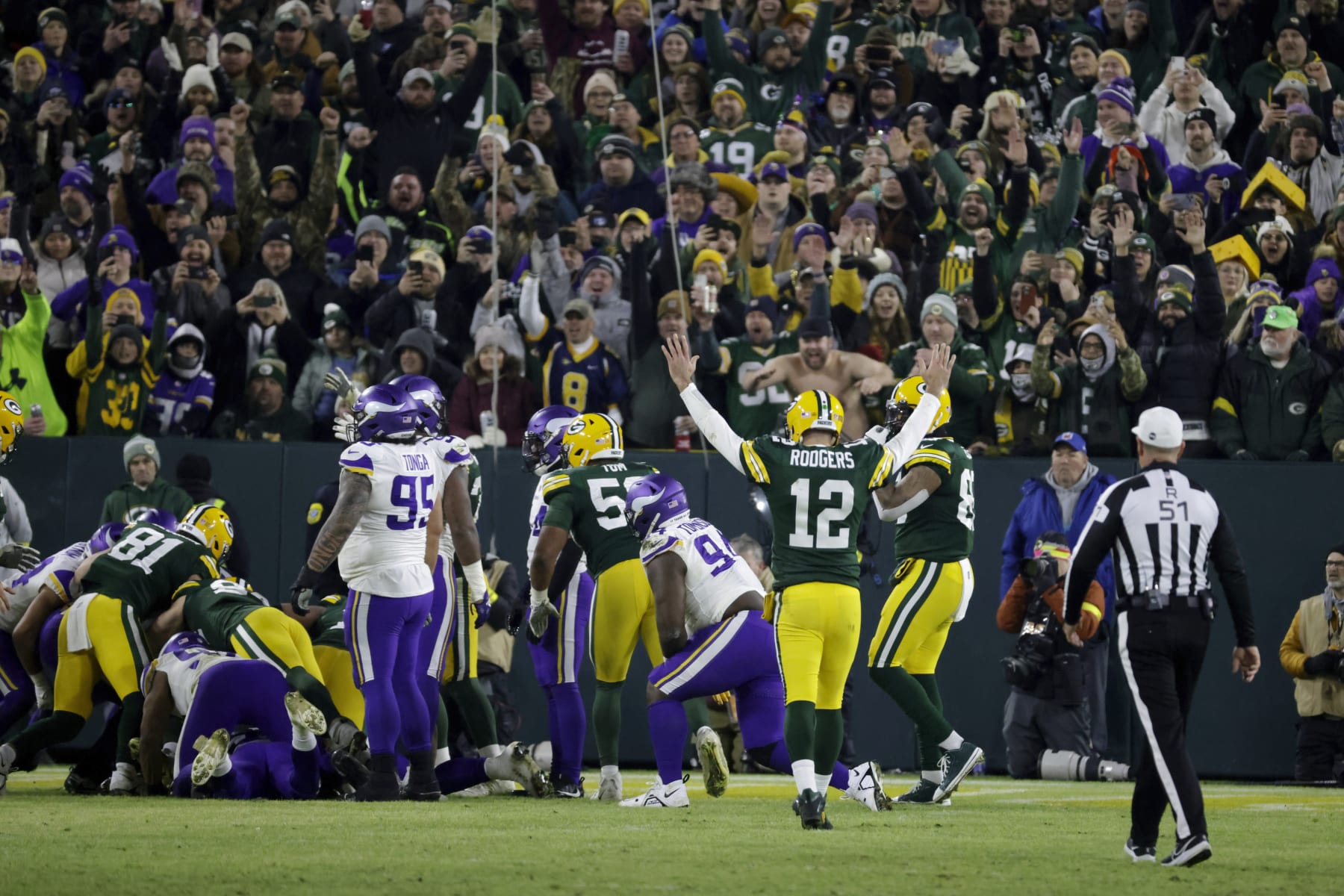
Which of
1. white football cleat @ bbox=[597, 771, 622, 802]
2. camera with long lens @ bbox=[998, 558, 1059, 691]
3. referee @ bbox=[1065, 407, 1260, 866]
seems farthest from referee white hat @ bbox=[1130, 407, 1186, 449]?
camera with long lens @ bbox=[998, 558, 1059, 691]

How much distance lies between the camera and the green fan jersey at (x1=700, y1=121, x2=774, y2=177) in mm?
16719

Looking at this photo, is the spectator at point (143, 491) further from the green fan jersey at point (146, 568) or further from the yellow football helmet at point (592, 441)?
the yellow football helmet at point (592, 441)

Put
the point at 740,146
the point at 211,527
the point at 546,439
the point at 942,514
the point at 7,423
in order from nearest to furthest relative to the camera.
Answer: the point at 942,514 < the point at 546,439 < the point at 211,527 < the point at 7,423 < the point at 740,146

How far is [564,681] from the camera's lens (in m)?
10.4

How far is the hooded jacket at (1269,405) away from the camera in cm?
1379

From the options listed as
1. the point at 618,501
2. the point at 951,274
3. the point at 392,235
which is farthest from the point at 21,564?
the point at 951,274

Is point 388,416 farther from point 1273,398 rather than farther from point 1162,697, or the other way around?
point 1273,398

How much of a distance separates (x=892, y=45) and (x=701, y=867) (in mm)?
12525

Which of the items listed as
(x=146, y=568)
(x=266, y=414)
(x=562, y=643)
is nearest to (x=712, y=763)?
(x=562, y=643)

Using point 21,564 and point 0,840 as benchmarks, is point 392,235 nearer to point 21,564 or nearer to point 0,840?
point 21,564

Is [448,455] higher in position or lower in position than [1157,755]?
higher

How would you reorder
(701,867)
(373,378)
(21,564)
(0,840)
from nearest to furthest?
1. (701,867)
2. (0,840)
3. (21,564)
4. (373,378)

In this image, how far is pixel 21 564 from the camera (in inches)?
460

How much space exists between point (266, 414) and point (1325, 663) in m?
8.25
